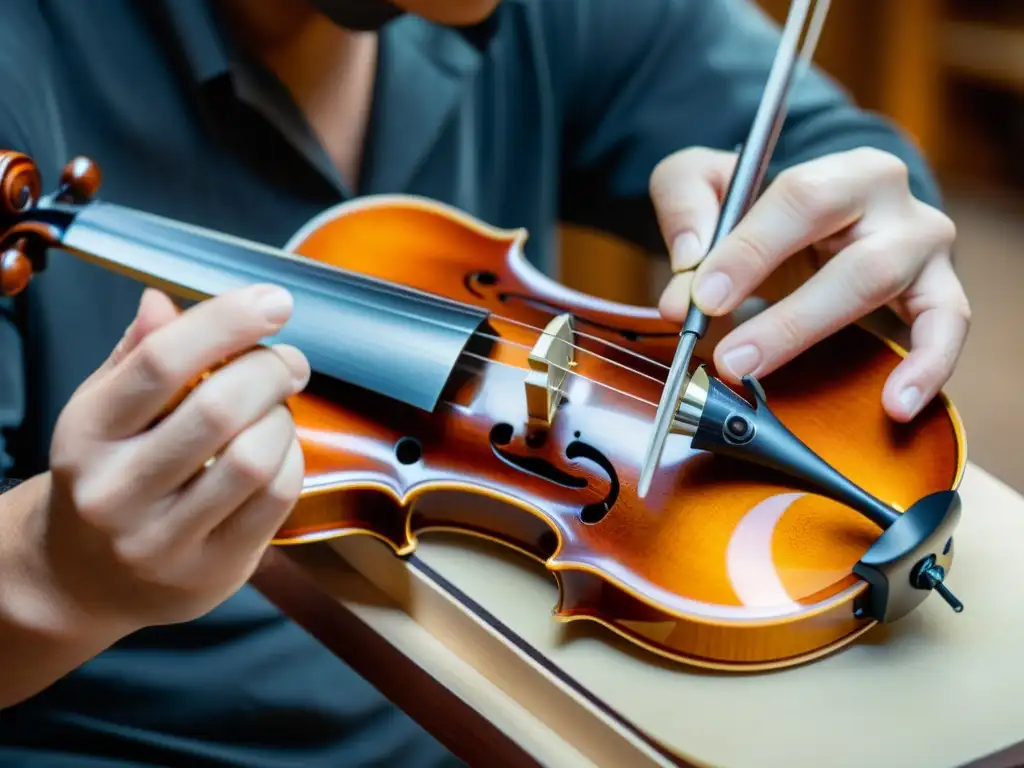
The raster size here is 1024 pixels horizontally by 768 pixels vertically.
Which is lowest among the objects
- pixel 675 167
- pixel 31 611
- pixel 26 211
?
pixel 31 611

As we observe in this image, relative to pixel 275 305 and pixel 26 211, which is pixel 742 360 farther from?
pixel 26 211

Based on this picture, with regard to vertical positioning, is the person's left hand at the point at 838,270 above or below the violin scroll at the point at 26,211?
above

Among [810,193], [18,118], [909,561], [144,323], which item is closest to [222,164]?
[18,118]

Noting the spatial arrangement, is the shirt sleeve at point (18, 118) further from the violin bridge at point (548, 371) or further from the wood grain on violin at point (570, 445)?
the violin bridge at point (548, 371)

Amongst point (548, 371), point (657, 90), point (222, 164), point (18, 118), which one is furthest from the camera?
point (657, 90)

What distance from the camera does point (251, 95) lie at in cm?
69

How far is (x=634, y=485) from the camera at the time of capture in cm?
46

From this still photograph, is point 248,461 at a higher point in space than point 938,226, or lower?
lower

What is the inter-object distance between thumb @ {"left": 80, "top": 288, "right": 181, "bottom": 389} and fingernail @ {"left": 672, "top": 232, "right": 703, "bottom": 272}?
28cm

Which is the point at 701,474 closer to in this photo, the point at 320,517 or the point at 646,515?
the point at 646,515

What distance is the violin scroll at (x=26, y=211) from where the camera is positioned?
54 cm

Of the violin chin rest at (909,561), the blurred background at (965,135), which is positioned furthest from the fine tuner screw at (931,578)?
the blurred background at (965,135)

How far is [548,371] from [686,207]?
188 millimetres

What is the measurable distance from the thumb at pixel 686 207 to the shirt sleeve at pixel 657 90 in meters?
0.19
